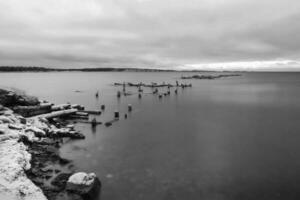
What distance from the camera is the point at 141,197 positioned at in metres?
9.91

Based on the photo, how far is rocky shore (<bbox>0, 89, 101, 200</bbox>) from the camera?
8853 mm

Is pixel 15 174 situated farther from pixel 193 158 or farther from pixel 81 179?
pixel 193 158

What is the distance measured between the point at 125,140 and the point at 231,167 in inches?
344

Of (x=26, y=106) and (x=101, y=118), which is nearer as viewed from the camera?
(x=26, y=106)

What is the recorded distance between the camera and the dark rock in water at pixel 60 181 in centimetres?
991

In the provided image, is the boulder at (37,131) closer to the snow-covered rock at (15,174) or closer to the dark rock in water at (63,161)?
the snow-covered rock at (15,174)

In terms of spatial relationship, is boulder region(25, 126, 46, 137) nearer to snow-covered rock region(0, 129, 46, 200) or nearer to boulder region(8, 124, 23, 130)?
boulder region(8, 124, 23, 130)

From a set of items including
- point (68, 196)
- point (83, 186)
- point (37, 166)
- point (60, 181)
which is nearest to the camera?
point (68, 196)

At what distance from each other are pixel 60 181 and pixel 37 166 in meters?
2.39

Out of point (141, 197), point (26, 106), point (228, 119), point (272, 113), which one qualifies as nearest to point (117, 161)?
point (141, 197)

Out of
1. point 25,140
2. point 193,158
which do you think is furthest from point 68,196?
point 193,158

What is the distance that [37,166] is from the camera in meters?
11.7

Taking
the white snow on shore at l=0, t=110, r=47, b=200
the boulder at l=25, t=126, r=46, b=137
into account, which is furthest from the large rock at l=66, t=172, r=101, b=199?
the boulder at l=25, t=126, r=46, b=137

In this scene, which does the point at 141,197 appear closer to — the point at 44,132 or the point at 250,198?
the point at 250,198
